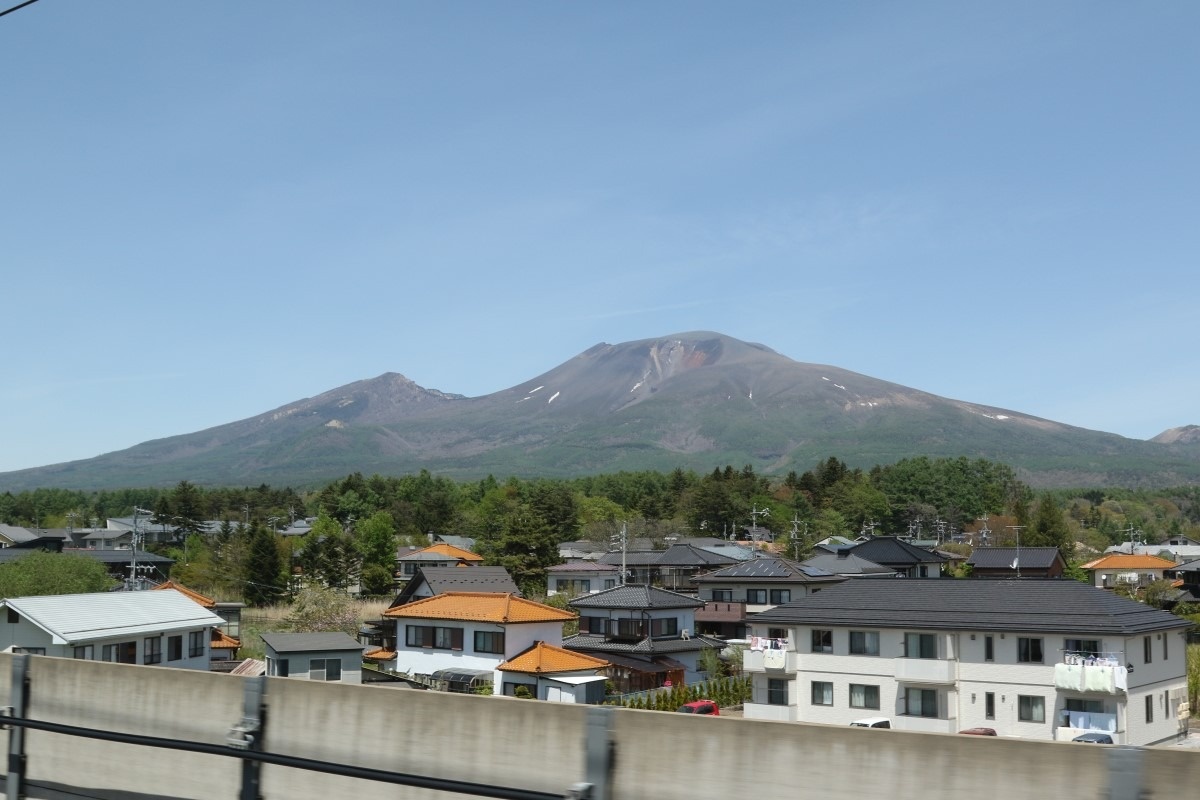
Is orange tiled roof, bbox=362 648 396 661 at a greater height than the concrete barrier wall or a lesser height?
lesser

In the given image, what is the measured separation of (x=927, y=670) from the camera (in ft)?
93.4

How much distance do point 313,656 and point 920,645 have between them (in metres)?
17.0

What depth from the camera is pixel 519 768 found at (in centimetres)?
445

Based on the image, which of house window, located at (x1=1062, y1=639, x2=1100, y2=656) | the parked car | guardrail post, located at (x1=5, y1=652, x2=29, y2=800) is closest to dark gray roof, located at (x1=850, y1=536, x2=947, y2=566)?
the parked car

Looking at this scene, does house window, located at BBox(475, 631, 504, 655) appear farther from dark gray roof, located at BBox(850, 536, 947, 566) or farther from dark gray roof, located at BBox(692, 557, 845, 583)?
dark gray roof, located at BBox(850, 536, 947, 566)

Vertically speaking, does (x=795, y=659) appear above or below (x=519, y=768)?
below

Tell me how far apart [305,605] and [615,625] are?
1558 centimetres

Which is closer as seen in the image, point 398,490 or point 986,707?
point 986,707

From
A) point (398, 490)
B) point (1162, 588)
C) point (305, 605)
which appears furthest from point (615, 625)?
point (398, 490)

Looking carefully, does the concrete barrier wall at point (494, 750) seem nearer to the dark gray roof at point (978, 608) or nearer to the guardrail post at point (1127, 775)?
the guardrail post at point (1127, 775)

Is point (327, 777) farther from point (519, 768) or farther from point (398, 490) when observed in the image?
point (398, 490)

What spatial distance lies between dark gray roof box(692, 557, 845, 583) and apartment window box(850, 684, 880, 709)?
59.9 ft

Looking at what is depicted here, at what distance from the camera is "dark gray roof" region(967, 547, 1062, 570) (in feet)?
194

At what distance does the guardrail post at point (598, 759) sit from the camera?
162 inches
